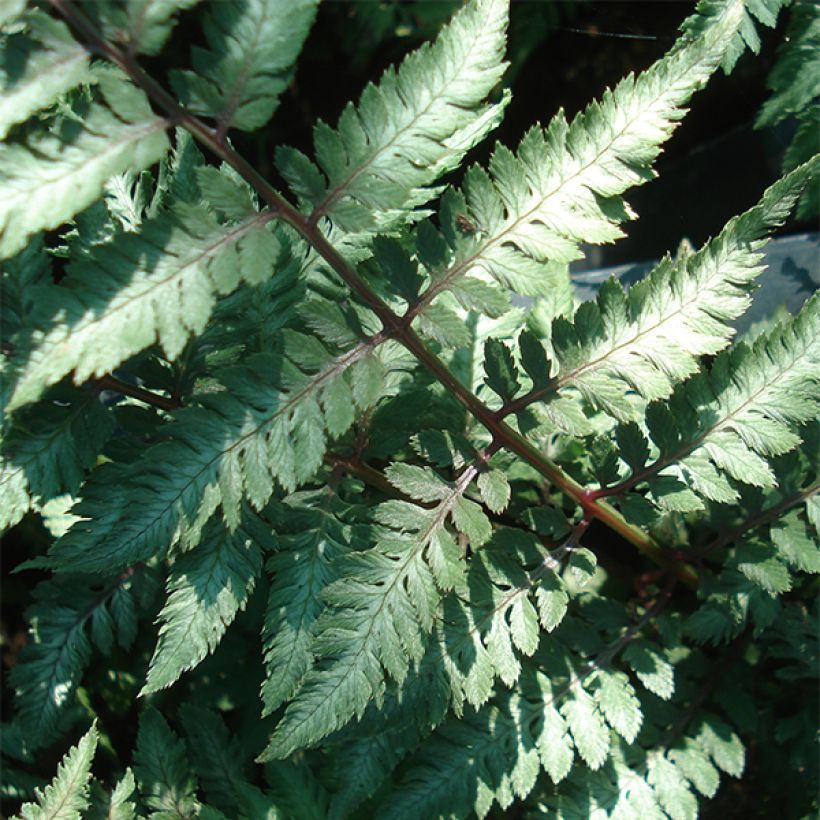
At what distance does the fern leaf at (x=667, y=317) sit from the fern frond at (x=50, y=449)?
88 centimetres

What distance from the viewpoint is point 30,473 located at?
4.76ft

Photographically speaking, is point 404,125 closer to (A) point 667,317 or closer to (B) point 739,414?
(A) point 667,317

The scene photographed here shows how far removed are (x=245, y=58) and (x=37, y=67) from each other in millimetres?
280

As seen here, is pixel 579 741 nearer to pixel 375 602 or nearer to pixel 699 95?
pixel 375 602

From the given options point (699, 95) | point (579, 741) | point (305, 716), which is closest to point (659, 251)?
point (699, 95)

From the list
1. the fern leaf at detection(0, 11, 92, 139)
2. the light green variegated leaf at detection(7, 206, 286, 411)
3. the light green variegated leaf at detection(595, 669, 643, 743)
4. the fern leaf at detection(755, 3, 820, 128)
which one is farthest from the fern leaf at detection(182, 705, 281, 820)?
the fern leaf at detection(755, 3, 820, 128)

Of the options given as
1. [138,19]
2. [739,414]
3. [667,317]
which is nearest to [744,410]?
[739,414]

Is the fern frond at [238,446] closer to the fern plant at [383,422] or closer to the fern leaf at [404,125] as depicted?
the fern plant at [383,422]

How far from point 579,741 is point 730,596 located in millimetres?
453

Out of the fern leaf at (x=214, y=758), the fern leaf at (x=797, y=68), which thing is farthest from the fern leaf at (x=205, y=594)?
the fern leaf at (x=797, y=68)

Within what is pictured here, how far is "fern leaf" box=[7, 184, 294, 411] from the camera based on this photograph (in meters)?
1.12

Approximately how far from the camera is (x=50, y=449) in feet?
4.84

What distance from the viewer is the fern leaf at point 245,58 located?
1.16 meters

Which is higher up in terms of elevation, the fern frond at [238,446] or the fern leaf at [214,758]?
the fern frond at [238,446]
